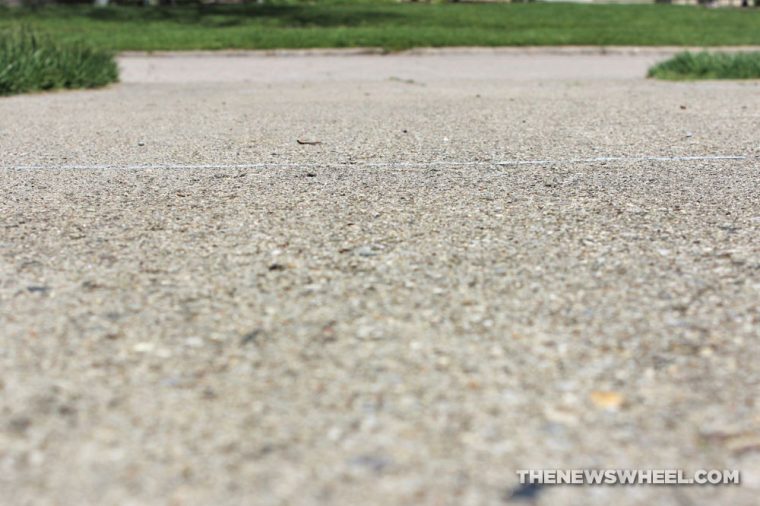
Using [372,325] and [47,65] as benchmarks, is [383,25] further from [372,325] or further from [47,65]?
[372,325]

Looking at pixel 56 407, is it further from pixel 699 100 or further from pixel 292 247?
pixel 699 100

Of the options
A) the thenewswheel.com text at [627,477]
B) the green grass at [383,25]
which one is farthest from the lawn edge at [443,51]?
the thenewswheel.com text at [627,477]

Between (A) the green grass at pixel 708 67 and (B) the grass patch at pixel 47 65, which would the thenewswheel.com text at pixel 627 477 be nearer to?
(B) the grass patch at pixel 47 65

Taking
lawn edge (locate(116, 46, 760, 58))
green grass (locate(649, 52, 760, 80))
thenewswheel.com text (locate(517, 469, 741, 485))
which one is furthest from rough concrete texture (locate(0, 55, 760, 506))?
lawn edge (locate(116, 46, 760, 58))

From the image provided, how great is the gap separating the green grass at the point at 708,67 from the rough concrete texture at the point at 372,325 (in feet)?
19.0

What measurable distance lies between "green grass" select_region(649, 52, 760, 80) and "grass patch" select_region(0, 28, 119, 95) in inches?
266

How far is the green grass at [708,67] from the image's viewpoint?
1162 centimetres

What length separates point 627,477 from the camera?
2.26 m

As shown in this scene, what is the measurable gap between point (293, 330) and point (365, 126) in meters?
4.68

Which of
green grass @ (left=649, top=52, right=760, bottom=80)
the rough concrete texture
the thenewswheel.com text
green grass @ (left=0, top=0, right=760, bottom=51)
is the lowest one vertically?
the thenewswheel.com text

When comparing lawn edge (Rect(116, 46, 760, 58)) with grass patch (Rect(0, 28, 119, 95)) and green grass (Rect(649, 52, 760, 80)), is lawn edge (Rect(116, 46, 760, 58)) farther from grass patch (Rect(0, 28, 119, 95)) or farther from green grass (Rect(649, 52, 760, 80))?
grass patch (Rect(0, 28, 119, 95))

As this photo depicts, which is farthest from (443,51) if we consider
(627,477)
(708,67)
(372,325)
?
(627,477)

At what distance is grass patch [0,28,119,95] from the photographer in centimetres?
1016

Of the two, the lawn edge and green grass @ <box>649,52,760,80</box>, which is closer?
green grass @ <box>649,52,760,80</box>
